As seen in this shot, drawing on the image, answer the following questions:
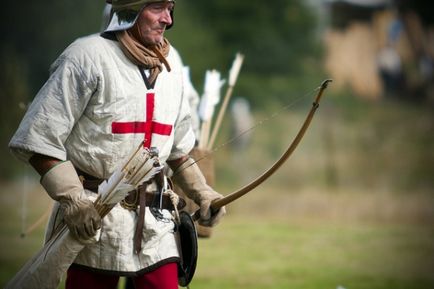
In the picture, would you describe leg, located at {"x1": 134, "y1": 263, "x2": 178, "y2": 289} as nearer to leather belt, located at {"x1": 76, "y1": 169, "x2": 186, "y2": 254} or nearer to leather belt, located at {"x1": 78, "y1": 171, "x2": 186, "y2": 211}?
leather belt, located at {"x1": 76, "y1": 169, "x2": 186, "y2": 254}

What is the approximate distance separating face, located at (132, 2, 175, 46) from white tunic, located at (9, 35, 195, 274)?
0.11m

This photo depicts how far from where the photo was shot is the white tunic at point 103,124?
185 inches

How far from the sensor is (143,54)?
4.88 m

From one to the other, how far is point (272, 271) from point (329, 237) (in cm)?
257

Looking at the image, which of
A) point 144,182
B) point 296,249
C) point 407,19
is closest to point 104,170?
point 144,182

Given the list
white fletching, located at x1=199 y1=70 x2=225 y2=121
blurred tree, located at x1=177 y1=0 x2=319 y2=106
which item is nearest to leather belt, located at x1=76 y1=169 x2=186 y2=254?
white fletching, located at x1=199 y1=70 x2=225 y2=121

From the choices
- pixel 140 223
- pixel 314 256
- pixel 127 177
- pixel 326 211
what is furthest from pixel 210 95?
pixel 326 211

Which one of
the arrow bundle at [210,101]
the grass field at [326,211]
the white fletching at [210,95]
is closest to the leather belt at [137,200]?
the arrow bundle at [210,101]

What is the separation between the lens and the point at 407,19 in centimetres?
1820

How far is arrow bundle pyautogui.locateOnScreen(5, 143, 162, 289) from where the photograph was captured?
4.61 metres

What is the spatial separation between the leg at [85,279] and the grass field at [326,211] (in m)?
3.28

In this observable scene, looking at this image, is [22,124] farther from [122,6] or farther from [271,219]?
[271,219]

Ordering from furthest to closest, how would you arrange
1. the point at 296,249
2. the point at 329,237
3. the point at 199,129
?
the point at 329,237 → the point at 296,249 → the point at 199,129

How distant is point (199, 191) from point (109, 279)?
57 cm
